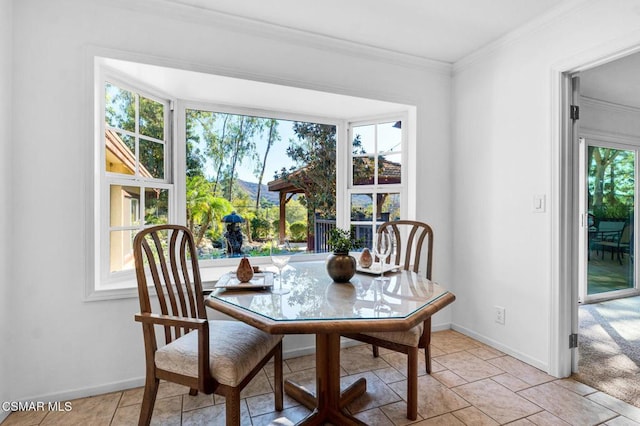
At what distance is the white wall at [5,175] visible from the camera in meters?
1.84

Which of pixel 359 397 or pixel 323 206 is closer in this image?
pixel 359 397

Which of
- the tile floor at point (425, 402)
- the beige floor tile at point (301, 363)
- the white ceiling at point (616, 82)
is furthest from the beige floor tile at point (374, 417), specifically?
the white ceiling at point (616, 82)

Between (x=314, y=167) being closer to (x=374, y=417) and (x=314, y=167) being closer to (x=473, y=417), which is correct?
(x=374, y=417)

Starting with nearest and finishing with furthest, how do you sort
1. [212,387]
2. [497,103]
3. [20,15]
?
[212,387] < [20,15] < [497,103]

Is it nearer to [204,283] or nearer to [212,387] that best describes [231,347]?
[212,387]

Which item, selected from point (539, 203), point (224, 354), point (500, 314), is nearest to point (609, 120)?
point (539, 203)

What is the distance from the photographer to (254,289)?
5.63ft

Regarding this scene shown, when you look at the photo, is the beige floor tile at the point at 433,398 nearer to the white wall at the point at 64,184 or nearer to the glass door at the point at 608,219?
the white wall at the point at 64,184

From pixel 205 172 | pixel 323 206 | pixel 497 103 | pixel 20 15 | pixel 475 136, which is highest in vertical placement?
pixel 20 15

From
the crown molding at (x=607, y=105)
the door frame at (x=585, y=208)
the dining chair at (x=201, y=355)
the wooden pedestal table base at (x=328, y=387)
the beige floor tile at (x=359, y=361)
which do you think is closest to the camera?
the dining chair at (x=201, y=355)

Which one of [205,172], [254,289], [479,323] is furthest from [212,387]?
[479,323]

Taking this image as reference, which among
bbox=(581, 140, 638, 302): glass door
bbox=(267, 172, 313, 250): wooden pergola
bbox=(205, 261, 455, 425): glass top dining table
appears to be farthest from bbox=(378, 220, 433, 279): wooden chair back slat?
bbox=(581, 140, 638, 302): glass door

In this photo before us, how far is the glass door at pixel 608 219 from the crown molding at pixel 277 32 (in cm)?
259

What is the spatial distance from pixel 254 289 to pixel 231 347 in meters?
0.28
